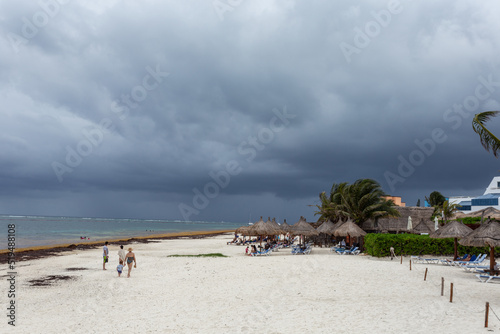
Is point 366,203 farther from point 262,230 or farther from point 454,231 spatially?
point 454,231

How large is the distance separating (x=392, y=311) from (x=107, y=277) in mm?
11917

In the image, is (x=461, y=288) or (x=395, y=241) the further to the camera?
(x=395, y=241)

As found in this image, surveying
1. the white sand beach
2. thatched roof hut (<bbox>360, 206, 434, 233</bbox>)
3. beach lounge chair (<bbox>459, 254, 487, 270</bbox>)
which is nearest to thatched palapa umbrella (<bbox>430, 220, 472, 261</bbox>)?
beach lounge chair (<bbox>459, 254, 487, 270</bbox>)

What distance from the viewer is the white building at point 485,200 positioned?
6531 centimetres

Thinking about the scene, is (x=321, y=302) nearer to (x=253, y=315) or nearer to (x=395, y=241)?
(x=253, y=315)

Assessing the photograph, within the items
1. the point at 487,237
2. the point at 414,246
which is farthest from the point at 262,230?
the point at 487,237

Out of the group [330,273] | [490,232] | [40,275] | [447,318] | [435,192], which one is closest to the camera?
[447,318]

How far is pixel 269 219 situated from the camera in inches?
1200

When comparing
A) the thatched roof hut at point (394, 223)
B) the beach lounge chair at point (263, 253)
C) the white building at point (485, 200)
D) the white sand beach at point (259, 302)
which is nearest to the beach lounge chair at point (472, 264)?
the white sand beach at point (259, 302)

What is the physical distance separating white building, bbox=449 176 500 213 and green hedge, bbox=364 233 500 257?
168ft

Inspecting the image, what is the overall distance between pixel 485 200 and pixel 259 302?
7007cm

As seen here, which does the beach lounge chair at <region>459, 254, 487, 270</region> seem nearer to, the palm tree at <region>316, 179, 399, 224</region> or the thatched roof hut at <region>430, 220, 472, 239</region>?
the thatched roof hut at <region>430, 220, 472, 239</region>

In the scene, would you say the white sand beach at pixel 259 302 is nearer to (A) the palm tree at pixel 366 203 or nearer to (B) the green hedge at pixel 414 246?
(B) the green hedge at pixel 414 246

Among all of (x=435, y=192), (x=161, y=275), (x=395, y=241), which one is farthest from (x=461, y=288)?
(x=435, y=192)
